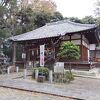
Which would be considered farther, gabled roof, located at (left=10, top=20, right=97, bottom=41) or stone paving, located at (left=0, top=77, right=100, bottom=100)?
gabled roof, located at (left=10, top=20, right=97, bottom=41)

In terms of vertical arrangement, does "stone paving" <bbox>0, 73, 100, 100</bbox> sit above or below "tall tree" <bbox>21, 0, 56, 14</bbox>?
below

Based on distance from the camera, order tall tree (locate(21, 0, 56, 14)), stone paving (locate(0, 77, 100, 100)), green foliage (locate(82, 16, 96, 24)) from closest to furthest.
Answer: stone paving (locate(0, 77, 100, 100)), tall tree (locate(21, 0, 56, 14)), green foliage (locate(82, 16, 96, 24))

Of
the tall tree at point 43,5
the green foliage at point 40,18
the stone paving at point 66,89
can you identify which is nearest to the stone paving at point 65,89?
the stone paving at point 66,89

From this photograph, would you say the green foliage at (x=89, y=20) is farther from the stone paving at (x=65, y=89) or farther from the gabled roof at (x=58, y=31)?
the stone paving at (x=65, y=89)

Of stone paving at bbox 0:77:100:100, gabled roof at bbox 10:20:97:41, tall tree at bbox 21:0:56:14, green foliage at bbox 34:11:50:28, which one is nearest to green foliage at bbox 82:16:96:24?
tall tree at bbox 21:0:56:14

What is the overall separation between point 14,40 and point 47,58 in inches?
170

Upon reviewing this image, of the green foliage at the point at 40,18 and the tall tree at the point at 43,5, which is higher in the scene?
the tall tree at the point at 43,5

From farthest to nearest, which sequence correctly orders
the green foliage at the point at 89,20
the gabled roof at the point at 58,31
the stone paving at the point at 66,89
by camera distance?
the green foliage at the point at 89,20 < the gabled roof at the point at 58,31 < the stone paving at the point at 66,89

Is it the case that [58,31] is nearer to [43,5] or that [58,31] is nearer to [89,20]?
[43,5]

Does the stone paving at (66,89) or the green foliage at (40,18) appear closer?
the stone paving at (66,89)

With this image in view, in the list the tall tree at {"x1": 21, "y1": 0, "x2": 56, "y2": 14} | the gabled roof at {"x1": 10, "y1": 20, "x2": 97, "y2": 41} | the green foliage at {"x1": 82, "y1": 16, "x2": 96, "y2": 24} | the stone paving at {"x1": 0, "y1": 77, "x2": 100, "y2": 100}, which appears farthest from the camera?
the green foliage at {"x1": 82, "y1": 16, "x2": 96, "y2": 24}

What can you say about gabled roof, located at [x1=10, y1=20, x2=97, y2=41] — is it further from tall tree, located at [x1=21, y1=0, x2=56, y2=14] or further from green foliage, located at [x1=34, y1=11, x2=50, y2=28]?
tall tree, located at [x1=21, y1=0, x2=56, y2=14]

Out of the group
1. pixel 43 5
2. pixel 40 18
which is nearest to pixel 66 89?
pixel 40 18

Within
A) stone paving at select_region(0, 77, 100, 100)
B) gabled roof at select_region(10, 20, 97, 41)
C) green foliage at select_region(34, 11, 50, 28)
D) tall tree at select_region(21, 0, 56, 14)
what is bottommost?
stone paving at select_region(0, 77, 100, 100)
